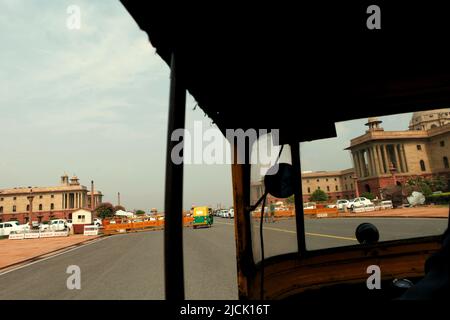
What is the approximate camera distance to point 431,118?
212 centimetres

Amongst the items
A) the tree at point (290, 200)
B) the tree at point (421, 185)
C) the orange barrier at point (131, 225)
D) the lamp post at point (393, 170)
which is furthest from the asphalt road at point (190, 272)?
the orange barrier at point (131, 225)

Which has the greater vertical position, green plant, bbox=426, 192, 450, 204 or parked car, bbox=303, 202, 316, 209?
green plant, bbox=426, 192, 450, 204

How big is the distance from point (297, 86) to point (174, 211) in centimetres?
131

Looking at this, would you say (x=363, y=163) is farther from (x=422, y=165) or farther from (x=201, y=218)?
(x=201, y=218)

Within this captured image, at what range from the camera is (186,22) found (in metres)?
1.39

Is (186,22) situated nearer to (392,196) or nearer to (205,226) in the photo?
(392,196)

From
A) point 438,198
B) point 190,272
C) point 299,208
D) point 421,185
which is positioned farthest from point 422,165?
point 190,272

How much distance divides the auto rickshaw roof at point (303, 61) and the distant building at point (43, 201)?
106419 millimetres

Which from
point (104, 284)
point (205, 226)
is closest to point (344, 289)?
point (104, 284)

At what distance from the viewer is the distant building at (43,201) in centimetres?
9562

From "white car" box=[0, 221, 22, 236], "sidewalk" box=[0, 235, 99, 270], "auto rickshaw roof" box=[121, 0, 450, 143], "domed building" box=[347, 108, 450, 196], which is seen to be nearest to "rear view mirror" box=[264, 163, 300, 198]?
"auto rickshaw roof" box=[121, 0, 450, 143]

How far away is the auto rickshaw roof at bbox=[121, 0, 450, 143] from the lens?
1.53m

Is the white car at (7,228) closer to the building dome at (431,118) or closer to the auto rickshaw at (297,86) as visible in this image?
the auto rickshaw at (297,86)

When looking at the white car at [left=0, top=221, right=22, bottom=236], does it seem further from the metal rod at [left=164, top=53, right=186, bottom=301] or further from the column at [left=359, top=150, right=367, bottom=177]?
the metal rod at [left=164, top=53, right=186, bottom=301]
